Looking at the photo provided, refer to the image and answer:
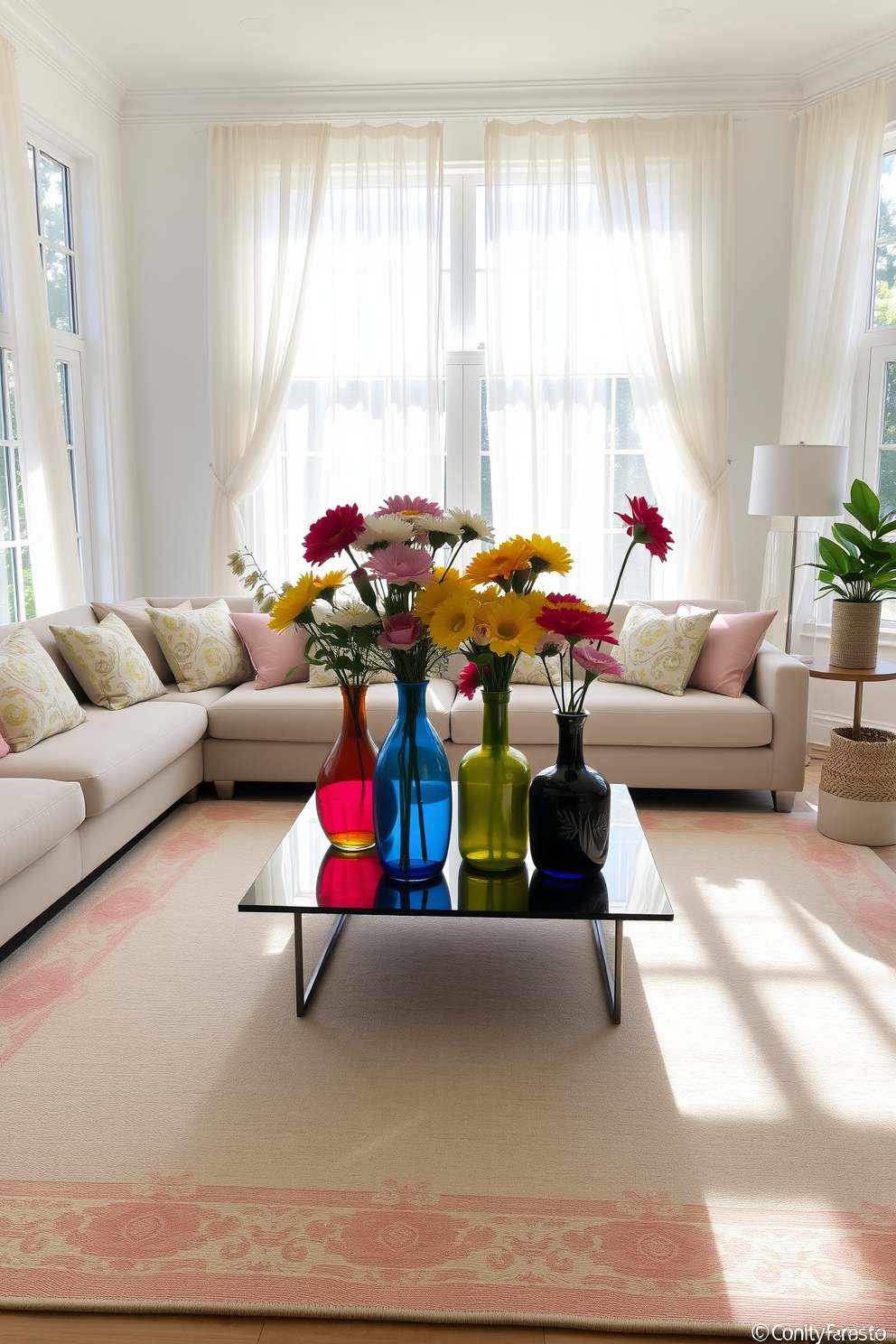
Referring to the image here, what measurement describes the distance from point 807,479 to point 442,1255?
354cm

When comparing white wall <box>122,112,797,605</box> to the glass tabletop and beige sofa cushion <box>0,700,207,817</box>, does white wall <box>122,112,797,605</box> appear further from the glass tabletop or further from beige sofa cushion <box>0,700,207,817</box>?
the glass tabletop

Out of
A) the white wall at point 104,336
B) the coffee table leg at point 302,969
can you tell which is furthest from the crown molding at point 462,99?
the coffee table leg at point 302,969

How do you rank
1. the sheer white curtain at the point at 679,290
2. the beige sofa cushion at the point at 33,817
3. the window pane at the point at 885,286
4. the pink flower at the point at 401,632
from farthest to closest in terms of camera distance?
the sheer white curtain at the point at 679,290 < the window pane at the point at 885,286 < the beige sofa cushion at the point at 33,817 < the pink flower at the point at 401,632

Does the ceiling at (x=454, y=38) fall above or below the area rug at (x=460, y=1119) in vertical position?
above

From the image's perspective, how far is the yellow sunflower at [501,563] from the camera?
1960 millimetres

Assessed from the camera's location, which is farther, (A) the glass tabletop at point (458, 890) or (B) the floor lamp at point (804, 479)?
(B) the floor lamp at point (804, 479)

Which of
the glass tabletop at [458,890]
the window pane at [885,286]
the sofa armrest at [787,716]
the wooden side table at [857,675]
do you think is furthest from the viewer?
the window pane at [885,286]

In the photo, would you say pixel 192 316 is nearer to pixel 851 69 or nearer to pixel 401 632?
pixel 851 69

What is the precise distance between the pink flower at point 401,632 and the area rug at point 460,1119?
3.05 ft

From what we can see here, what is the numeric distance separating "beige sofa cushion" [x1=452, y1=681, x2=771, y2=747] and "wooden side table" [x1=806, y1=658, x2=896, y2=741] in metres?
0.27

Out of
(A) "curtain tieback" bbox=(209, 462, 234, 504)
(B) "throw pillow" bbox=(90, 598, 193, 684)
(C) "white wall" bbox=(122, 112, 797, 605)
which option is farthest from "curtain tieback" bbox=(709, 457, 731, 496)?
(B) "throw pillow" bbox=(90, 598, 193, 684)

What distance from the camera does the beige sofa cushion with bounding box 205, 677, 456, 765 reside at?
396 cm

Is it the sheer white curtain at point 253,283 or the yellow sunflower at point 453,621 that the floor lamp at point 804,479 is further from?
the yellow sunflower at point 453,621

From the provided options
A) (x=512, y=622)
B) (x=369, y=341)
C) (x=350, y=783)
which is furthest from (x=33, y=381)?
(x=512, y=622)
